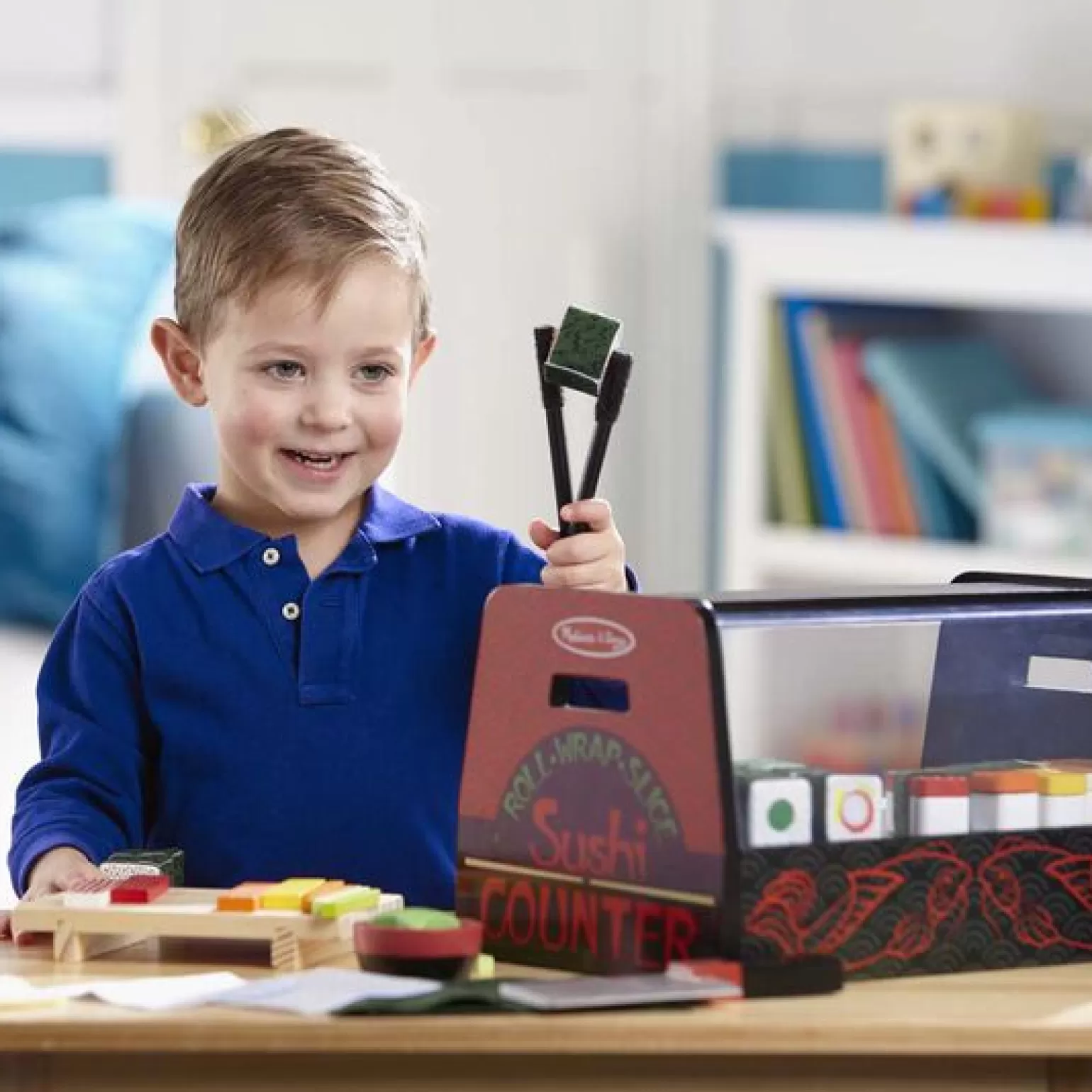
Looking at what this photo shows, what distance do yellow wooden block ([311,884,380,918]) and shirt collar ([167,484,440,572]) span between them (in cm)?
28

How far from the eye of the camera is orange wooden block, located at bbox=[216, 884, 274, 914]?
4.19 ft

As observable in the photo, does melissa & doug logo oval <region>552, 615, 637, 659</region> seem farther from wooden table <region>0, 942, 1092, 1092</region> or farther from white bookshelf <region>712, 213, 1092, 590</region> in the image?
white bookshelf <region>712, 213, 1092, 590</region>

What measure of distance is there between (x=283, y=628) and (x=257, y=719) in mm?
56

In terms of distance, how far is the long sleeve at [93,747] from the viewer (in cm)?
148

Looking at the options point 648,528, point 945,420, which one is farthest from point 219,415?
point 648,528

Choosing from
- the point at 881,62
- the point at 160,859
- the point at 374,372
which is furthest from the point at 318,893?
the point at 881,62

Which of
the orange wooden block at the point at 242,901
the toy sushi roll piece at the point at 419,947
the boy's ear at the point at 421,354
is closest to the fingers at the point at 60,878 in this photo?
the orange wooden block at the point at 242,901

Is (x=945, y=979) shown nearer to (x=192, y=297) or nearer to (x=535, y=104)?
(x=192, y=297)

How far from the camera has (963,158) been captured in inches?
148

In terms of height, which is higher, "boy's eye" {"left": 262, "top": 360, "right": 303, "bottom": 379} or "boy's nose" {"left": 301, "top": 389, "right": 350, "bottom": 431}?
"boy's eye" {"left": 262, "top": 360, "right": 303, "bottom": 379}

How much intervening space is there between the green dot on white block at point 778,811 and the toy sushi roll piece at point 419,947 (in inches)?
5.6

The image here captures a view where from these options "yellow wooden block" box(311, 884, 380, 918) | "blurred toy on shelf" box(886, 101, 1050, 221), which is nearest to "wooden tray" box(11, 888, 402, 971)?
"yellow wooden block" box(311, 884, 380, 918)

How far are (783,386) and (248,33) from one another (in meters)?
1.19

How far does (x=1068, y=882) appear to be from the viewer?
1.29 meters
